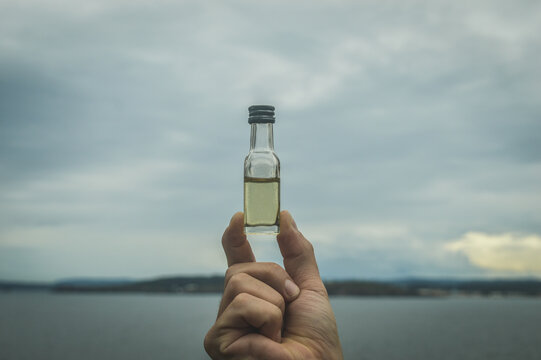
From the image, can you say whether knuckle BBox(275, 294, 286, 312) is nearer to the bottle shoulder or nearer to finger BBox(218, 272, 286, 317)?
finger BBox(218, 272, 286, 317)

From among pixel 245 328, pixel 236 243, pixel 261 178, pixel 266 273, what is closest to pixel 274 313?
pixel 245 328

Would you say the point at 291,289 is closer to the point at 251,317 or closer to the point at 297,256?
the point at 297,256

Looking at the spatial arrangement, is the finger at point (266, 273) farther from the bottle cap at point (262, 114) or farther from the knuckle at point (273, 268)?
the bottle cap at point (262, 114)

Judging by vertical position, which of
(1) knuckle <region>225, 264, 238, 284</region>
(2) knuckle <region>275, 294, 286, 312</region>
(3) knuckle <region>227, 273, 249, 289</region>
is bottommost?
(2) knuckle <region>275, 294, 286, 312</region>

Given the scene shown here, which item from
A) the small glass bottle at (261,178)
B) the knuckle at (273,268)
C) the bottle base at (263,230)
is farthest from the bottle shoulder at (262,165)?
the knuckle at (273,268)

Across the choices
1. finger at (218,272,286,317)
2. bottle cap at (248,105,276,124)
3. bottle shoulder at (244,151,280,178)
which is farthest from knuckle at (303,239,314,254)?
bottle cap at (248,105,276,124)
